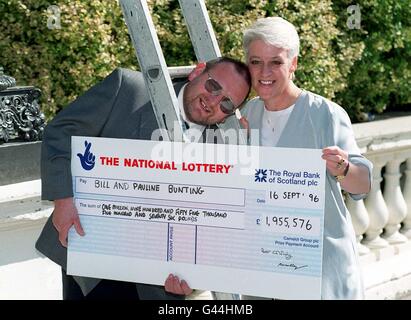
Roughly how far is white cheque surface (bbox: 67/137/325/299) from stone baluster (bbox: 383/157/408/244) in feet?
9.43

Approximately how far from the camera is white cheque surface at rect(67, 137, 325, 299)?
9.68ft

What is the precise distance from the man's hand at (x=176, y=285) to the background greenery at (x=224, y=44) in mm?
2512

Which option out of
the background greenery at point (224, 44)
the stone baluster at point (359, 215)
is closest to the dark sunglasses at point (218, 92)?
the background greenery at point (224, 44)

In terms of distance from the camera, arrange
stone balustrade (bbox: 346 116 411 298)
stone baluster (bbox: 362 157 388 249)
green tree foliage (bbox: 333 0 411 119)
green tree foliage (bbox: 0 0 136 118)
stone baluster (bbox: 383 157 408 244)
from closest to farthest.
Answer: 1. green tree foliage (bbox: 0 0 136 118)
2. stone balustrade (bbox: 346 116 411 298)
3. stone baluster (bbox: 362 157 388 249)
4. stone baluster (bbox: 383 157 408 244)
5. green tree foliage (bbox: 333 0 411 119)

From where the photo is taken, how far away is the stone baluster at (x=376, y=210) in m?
5.58

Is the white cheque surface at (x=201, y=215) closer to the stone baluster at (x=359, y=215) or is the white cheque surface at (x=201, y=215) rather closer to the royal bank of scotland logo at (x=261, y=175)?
the royal bank of scotland logo at (x=261, y=175)

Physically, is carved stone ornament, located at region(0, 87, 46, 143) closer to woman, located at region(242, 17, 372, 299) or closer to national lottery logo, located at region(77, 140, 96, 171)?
national lottery logo, located at region(77, 140, 96, 171)

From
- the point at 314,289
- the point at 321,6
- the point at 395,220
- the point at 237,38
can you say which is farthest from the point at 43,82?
the point at 314,289

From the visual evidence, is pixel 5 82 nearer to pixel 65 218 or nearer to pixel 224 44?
pixel 65 218

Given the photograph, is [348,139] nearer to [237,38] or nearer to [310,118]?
[310,118]

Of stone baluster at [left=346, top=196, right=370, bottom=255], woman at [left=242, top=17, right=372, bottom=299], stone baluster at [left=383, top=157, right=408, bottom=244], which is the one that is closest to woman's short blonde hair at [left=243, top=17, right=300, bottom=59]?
woman at [left=242, top=17, right=372, bottom=299]

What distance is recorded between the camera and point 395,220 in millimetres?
5844

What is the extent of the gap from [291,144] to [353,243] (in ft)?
1.47
